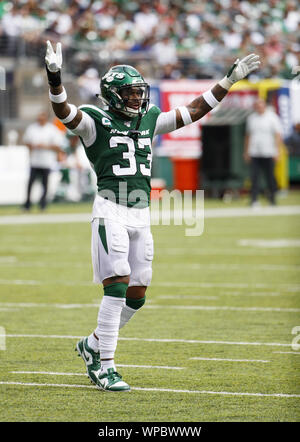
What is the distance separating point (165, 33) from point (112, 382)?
74.8ft

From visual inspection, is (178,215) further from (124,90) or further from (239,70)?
(124,90)

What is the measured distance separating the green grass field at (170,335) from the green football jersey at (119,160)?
109 cm

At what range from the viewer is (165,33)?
27719 mm

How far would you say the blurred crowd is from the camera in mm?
26047

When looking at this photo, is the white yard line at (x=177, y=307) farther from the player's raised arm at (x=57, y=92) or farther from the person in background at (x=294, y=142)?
the person in background at (x=294, y=142)

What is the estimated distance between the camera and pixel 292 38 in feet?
94.0

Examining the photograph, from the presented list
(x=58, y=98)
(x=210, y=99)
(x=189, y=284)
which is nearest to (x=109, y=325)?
(x=58, y=98)

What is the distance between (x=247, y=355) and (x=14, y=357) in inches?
60.4

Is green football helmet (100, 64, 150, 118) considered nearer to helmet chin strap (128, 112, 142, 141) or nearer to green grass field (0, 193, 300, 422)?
helmet chin strap (128, 112, 142, 141)

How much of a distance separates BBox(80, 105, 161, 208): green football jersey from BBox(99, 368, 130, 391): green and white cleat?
993 mm

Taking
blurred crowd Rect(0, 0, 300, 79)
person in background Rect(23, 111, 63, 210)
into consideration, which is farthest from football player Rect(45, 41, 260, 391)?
blurred crowd Rect(0, 0, 300, 79)

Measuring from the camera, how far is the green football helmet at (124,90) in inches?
239
